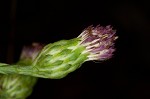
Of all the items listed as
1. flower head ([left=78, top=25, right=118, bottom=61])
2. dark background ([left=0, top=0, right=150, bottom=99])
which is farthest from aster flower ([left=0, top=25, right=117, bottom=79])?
dark background ([left=0, top=0, right=150, bottom=99])

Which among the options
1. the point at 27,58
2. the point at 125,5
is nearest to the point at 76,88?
the point at 125,5

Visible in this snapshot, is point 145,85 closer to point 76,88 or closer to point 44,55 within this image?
point 76,88

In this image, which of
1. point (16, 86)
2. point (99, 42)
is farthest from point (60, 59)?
point (16, 86)

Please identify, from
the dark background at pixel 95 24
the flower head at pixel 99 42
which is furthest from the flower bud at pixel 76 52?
the dark background at pixel 95 24

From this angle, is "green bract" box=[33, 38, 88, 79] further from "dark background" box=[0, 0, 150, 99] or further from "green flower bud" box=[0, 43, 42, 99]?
"dark background" box=[0, 0, 150, 99]

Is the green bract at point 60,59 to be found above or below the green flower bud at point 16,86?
above

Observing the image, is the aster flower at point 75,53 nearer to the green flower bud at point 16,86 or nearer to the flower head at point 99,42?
the flower head at point 99,42

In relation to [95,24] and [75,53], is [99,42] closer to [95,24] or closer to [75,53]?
[75,53]
